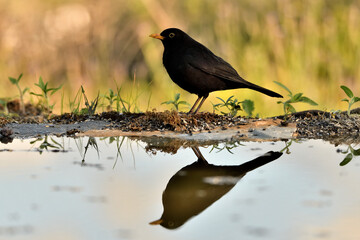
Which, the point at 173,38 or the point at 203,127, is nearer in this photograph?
the point at 203,127

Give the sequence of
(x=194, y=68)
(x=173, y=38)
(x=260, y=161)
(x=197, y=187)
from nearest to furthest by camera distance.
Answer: (x=197, y=187) < (x=260, y=161) < (x=194, y=68) < (x=173, y=38)

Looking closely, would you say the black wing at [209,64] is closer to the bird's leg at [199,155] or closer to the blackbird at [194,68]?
the blackbird at [194,68]

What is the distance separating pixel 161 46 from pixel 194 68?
279cm

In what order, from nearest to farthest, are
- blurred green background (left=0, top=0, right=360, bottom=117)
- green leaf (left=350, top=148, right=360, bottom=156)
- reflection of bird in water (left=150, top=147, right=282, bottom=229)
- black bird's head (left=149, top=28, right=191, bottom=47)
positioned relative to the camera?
reflection of bird in water (left=150, top=147, right=282, bottom=229)
green leaf (left=350, top=148, right=360, bottom=156)
black bird's head (left=149, top=28, right=191, bottom=47)
blurred green background (left=0, top=0, right=360, bottom=117)

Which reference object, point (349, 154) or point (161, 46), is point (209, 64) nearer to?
point (349, 154)

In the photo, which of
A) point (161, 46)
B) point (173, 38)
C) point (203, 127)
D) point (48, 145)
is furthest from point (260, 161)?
point (161, 46)

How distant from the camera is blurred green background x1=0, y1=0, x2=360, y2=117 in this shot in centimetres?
687

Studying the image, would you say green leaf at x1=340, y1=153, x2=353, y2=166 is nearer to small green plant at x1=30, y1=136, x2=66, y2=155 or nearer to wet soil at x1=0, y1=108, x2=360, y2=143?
wet soil at x1=0, y1=108, x2=360, y2=143

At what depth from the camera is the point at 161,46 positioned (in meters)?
7.62

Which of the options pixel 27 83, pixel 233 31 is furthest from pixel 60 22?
pixel 233 31

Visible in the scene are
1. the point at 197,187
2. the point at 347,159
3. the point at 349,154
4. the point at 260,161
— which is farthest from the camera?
the point at 349,154

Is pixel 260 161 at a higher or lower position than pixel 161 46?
lower

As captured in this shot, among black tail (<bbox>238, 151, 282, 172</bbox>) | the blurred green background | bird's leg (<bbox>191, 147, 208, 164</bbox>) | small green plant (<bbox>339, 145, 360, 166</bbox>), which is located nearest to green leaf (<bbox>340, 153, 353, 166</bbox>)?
small green plant (<bbox>339, 145, 360, 166</bbox>)

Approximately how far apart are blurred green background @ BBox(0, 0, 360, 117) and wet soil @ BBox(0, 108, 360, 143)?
4.65 ft
